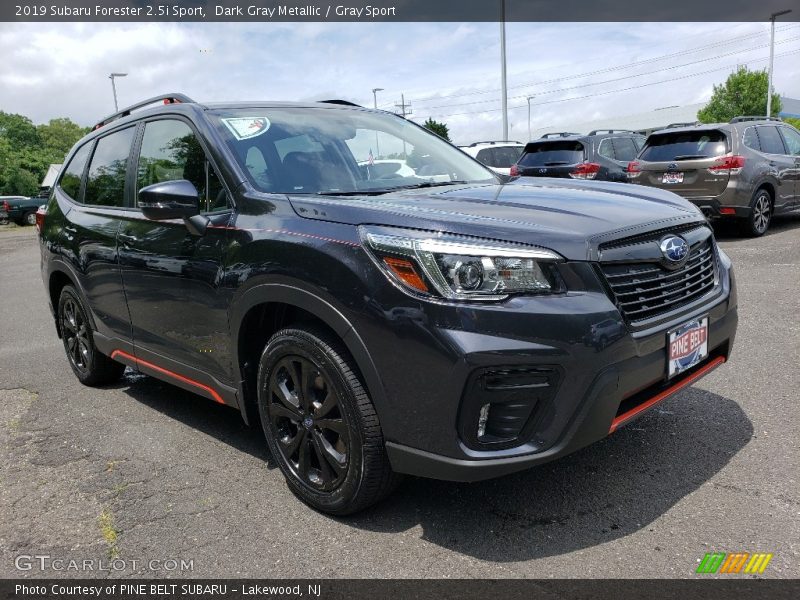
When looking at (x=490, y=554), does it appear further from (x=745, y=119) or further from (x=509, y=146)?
(x=509, y=146)

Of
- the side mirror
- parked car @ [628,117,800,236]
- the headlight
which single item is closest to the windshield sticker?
the side mirror

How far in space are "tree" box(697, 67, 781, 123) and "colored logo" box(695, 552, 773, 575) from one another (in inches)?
2564

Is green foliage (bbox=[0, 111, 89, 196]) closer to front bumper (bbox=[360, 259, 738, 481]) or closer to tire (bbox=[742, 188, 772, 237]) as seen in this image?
tire (bbox=[742, 188, 772, 237])

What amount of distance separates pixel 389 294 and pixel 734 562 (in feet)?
5.02

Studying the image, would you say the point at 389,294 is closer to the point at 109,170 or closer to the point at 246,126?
the point at 246,126

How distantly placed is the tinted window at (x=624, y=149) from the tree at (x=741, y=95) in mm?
53330

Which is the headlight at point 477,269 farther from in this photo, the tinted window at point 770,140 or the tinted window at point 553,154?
the tinted window at point 553,154

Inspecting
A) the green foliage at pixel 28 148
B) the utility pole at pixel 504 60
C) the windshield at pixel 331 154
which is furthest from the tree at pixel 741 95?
the windshield at pixel 331 154

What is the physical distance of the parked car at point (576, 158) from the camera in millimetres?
12000

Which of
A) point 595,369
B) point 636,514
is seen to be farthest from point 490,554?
point 595,369

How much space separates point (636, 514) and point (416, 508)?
90 centimetres

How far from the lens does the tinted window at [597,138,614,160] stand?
12.3m

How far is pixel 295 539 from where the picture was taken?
277cm

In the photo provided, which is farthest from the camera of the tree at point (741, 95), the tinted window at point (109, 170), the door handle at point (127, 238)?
the tree at point (741, 95)
